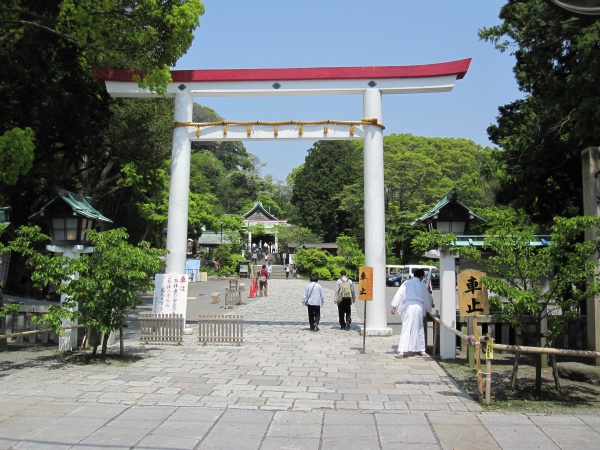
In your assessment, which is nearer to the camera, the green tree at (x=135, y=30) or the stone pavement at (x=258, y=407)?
the stone pavement at (x=258, y=407)

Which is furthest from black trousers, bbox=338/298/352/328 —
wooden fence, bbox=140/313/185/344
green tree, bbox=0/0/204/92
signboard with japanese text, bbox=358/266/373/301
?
green tree, bbox=0/0/204/92

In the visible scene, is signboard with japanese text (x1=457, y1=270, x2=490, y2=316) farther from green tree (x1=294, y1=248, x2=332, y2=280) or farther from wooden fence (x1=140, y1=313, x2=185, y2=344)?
green tree (x1=294, y1=248, x2=332, y2=280)

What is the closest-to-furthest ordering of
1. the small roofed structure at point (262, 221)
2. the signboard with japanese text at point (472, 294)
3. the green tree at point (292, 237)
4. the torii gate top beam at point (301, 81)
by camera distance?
the signboard with japanese text at point (472, 294), the torii gate top beam at point (301, 81), the green tree at point (292, 237), the small roofed structure at point (262, 221)

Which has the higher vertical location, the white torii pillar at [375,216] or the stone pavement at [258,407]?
the white torii pillar at [375,216]

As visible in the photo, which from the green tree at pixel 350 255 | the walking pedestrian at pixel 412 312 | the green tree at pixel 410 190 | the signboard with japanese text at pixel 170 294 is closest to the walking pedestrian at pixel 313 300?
the signboard with japanese text at pixel 170 294

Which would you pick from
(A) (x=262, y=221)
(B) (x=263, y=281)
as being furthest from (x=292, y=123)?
(A) (x=262, y=221)

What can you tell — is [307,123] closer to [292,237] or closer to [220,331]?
[220,331]

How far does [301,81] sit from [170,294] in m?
6.65

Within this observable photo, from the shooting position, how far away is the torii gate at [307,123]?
14.6 meters

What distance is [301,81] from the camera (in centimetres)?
1480

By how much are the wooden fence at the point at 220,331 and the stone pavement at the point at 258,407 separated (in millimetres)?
894

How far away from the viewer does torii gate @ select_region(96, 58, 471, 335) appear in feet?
47.8

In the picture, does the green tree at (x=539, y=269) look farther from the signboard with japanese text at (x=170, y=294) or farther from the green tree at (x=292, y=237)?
the green tree at (x=292, y=237)

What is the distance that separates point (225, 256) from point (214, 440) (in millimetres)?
40973
